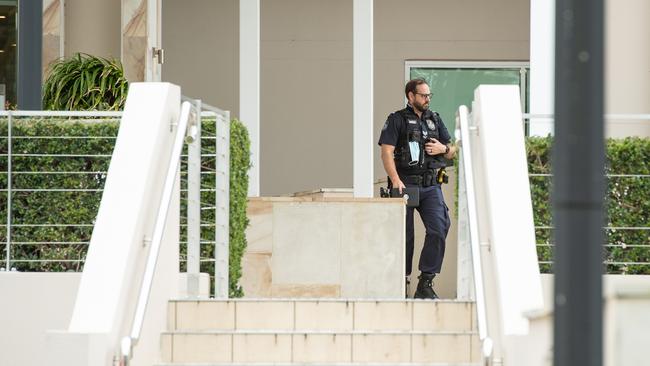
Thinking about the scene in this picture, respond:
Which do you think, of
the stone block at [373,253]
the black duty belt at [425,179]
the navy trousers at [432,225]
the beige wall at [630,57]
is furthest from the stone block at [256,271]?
the beige wall at [630,57]

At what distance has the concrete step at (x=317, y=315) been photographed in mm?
9961

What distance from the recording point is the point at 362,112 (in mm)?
14297

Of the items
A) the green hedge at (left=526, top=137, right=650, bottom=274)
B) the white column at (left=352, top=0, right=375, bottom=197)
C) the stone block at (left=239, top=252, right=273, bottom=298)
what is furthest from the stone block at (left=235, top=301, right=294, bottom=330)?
the white column at (left=352, top=0, right=375, bottom=197)

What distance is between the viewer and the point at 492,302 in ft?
29.5

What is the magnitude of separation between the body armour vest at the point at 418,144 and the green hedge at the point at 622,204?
174 cm

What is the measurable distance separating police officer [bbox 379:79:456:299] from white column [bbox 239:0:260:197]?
1.67 meters

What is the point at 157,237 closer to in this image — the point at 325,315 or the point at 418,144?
the point at 325,315

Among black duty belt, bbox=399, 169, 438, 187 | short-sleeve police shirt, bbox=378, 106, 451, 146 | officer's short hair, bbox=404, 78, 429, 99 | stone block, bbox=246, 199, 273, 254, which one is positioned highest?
officer's short hair, bbox=404, 78, 429, 99

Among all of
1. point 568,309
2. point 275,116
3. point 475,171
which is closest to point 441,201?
point 475,171

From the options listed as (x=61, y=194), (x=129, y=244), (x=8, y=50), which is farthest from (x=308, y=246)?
(x=8, y=50)

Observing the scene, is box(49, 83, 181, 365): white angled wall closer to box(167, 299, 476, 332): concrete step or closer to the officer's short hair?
box(167, 299, 476, 332): concrete step

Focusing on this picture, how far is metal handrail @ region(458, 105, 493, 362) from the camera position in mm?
8406

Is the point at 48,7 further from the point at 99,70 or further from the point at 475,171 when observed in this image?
the point at 475,171

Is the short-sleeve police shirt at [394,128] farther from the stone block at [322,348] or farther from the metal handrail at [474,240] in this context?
the stone block at [322,348]
